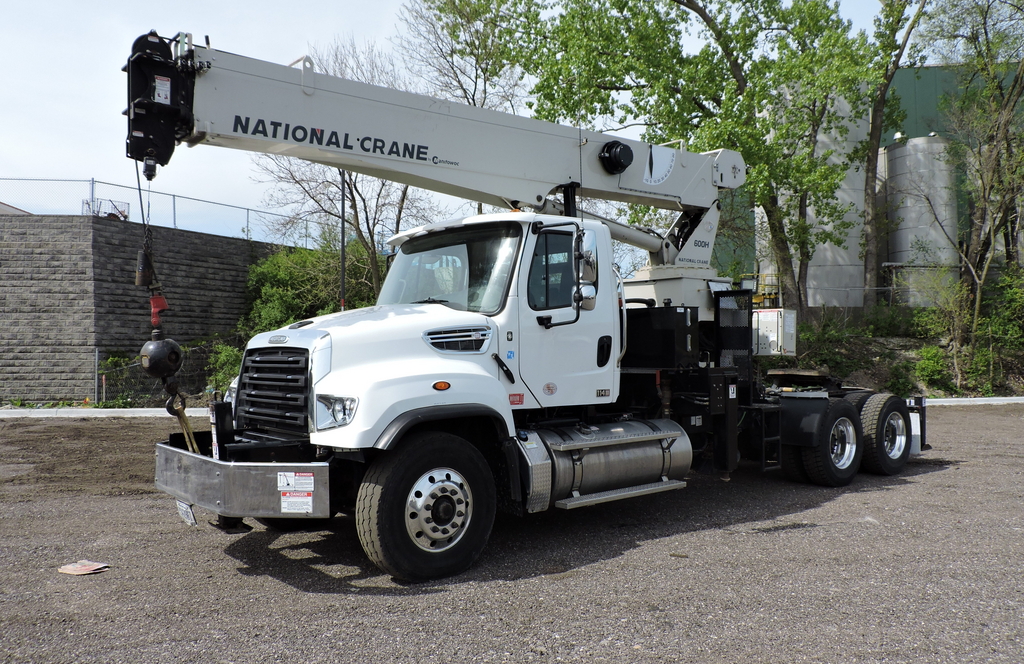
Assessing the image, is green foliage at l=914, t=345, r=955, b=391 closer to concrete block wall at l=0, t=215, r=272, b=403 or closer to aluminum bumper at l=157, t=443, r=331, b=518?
aluminum bumper at l=157, t=443, r=331, b=518

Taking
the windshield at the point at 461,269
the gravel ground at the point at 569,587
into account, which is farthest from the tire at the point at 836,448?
the windshield at the point at 461,269

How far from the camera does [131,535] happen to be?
255 inches

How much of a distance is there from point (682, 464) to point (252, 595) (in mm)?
4108

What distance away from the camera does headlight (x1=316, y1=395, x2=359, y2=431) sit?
507 centimetres

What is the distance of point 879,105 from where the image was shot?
77.7ft

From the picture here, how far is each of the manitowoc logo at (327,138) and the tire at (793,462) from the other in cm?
541

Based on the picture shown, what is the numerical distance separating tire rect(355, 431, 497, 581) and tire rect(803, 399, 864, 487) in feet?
15.8

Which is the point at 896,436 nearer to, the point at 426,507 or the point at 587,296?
the point at 587,296

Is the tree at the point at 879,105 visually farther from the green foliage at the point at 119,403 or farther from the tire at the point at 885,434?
the green foliage at the point at 119,403

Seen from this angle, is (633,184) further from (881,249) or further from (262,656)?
(881,249)

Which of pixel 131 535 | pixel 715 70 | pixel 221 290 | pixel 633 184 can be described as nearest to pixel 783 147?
pixel 715 70

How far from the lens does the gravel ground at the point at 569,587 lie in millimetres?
4062

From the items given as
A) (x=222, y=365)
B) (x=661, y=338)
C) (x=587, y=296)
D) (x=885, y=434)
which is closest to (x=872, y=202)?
(x=885, y=434)

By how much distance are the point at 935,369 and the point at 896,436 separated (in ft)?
44.3
